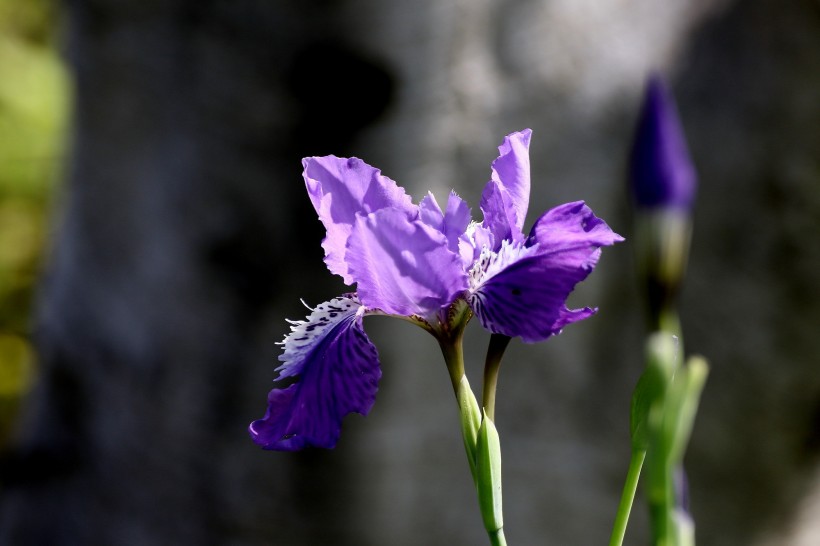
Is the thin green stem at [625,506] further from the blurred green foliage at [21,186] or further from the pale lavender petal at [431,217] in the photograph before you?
the blurred green foliage at [21,186]

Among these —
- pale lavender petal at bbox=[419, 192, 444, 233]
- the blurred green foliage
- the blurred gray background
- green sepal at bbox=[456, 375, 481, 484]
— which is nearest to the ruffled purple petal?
pale lavender petal at bbox=[419, 192, 444, 233]

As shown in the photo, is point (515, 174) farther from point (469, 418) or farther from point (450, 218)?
point (469, 418)

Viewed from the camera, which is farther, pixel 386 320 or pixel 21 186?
pixel 21 186

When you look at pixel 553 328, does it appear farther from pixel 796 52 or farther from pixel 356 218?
pixel 796 52

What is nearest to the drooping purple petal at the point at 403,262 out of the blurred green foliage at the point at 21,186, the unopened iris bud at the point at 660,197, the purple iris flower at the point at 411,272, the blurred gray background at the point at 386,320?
the purple iris flower at the point at 411,272

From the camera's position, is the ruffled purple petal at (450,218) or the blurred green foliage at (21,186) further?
the blurred green foliage at (21,186)

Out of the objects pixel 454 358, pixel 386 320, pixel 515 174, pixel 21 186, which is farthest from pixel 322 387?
pixel 21 186

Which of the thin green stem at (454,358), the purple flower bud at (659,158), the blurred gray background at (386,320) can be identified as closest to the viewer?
the purple flower bud at (659,158)
